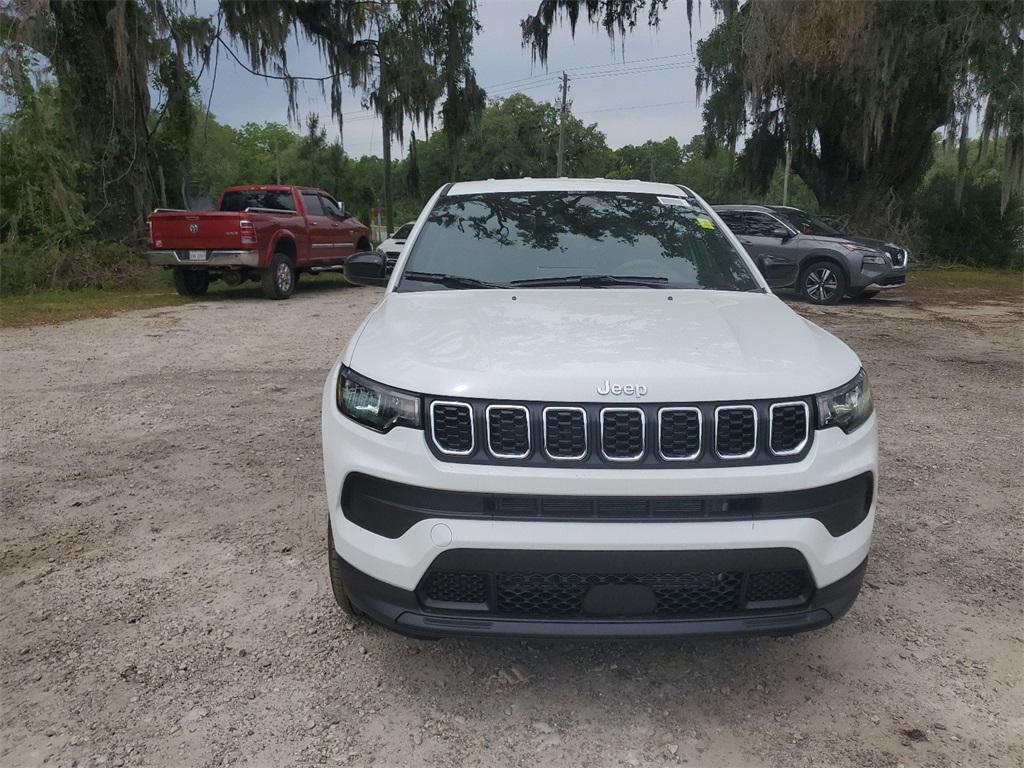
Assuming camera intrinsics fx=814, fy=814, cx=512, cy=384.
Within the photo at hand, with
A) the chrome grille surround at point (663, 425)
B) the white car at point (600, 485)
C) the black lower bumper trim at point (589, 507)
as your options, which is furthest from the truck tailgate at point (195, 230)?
the chrome grille surround at point (663, 425)

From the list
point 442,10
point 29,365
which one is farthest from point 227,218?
point 442,10

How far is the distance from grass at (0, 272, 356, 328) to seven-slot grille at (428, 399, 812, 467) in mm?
10847

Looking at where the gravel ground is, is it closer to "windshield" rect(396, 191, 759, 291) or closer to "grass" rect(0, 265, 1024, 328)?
"windshield" rect(396, 191, 759, 291)

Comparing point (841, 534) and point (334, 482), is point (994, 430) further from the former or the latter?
point (334, 482)

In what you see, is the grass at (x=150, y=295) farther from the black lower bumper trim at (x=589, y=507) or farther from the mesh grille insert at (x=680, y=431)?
the mesh grille insert at (x=680, y=431)

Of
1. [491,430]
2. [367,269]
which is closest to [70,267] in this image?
[367,269]

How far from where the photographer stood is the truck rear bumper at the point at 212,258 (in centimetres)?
1282

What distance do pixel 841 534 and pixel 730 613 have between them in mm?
417

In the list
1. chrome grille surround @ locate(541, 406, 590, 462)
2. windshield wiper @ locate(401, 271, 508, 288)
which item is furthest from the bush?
chrome grille surround @ locate(541, 406, 590, 462)

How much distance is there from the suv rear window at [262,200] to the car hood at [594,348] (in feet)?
39.3

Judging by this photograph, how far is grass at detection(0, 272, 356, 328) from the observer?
468 inches

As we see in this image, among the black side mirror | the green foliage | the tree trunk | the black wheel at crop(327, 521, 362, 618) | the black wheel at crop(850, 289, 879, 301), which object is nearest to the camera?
the black wheel at crop(327, 521, 362, 618)

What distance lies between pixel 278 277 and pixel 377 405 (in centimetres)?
1184

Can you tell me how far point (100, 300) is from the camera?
548 inches
